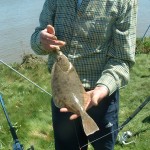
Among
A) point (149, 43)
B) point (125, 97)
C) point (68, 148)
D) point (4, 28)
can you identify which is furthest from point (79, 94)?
point (4, 28)

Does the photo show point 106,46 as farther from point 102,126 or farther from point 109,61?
point 102,126

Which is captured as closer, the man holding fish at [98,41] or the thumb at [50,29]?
the thumb at [50,29]

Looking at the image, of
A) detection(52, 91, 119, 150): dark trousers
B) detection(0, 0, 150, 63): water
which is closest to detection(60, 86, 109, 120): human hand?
detection(52, 91, 119, 150): dark trousers

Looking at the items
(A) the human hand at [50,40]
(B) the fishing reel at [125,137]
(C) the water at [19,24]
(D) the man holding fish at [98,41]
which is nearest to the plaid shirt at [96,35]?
(D) the man holding fish at [98,41]

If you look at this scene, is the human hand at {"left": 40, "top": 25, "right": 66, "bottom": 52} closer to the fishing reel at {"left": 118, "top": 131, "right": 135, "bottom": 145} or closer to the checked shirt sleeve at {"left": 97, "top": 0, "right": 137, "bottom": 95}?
the checked shirt sleeve at {"left": 97, "top": 0, "right": 137, "bottom": 95}

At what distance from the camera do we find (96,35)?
211 centimetres

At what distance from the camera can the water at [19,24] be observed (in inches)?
334

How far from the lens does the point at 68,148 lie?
2.43 metres

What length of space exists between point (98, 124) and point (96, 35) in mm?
553

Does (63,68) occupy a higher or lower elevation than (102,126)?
higher

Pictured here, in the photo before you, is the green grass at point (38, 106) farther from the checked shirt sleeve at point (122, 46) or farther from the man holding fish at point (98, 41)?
the checked shirt sleeve at point (122, 46)

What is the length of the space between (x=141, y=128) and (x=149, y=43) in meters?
3.68

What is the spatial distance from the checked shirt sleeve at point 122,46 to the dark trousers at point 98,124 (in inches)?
8.5

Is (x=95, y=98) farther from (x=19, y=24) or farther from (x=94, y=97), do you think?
(x=19, y=24)
